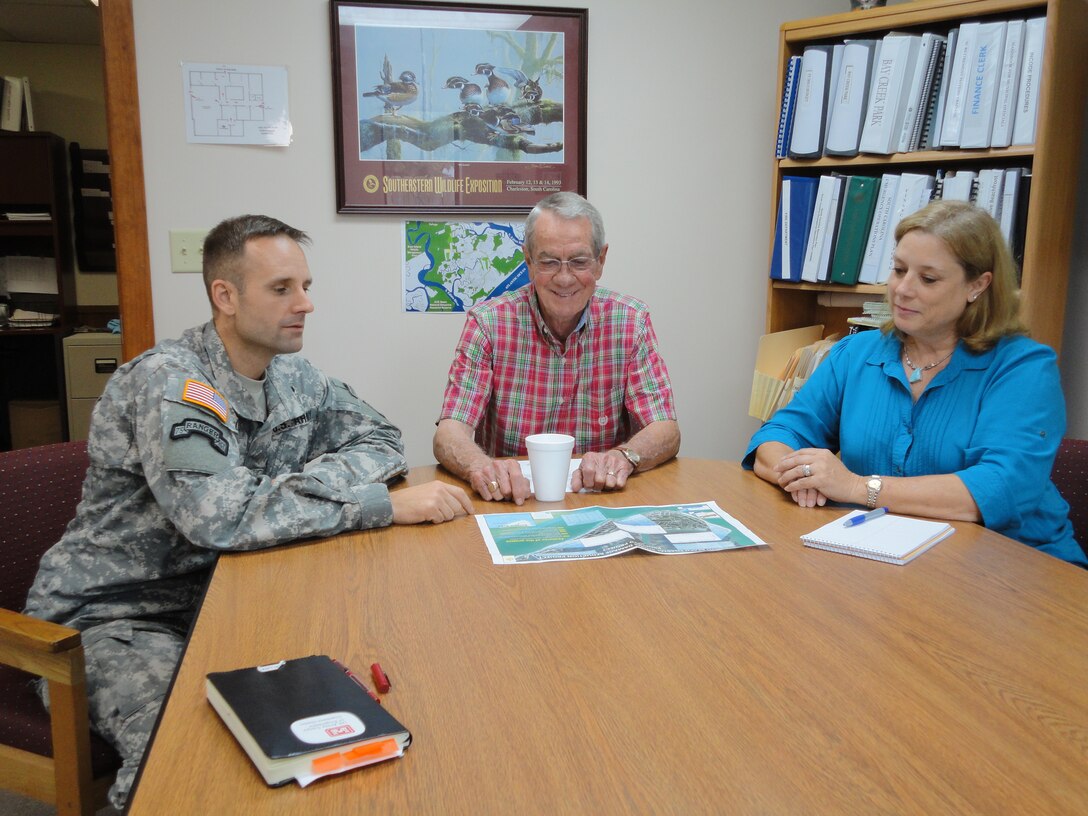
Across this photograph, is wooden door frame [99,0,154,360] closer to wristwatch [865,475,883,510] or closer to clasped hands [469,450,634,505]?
clasped hands [469,450,634,505]

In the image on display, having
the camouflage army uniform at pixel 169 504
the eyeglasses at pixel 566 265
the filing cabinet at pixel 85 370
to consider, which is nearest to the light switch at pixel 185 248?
the camouflage army uniform at pixel 169 504

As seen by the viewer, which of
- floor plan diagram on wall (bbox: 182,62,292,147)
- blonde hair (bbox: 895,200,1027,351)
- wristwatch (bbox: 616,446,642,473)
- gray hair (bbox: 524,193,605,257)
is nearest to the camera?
blonde hair (bbox: 895,200,1027,351)

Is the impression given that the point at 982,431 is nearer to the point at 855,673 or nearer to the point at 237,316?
the point at 855,673

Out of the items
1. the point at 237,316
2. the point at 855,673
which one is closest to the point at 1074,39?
the point at 855,673

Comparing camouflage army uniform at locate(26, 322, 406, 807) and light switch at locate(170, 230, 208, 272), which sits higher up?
light switch at locate(170, 230, 208, 272)

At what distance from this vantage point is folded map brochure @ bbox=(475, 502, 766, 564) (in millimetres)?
1340

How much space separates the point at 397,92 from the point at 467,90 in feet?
0.69

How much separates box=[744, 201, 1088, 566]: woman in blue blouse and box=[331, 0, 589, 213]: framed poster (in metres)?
1.22

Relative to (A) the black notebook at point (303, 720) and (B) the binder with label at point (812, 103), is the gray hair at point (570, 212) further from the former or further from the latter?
(A) the black notebook at point (303, 720)

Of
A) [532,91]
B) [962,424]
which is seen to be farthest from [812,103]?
[962,424]

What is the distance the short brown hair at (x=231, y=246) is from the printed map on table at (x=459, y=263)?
968mm

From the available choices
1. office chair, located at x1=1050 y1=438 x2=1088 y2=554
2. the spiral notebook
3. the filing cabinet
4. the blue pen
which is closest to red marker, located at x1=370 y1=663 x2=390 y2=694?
the spiral notebook

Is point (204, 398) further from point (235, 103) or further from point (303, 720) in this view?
point (235, 103)

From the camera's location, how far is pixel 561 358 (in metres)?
2.17
